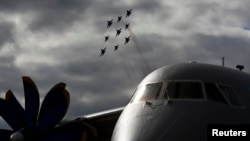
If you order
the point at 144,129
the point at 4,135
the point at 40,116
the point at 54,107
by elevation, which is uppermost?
the point at 144,129

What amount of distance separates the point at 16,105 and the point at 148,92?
371 inches

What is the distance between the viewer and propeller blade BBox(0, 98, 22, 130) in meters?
19.2

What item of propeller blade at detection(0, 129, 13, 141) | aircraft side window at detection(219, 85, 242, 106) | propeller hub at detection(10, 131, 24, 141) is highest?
aircraft side window at detection(219, 85, 242, 106)

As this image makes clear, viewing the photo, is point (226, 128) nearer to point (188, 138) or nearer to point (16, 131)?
point (188, 138)

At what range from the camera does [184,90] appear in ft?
36.3

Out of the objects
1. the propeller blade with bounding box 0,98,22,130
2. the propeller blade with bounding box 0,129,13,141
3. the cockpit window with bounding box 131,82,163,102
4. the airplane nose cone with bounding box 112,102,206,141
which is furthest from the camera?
the propeller blade with bounding box 0,98,22,130

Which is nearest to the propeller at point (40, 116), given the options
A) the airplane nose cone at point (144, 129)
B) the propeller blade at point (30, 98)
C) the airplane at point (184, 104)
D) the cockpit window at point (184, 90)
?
the propeller blade at point (30, 98)

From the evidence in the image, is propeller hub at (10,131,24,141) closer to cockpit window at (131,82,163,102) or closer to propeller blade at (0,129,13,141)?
propeller blade at (0,129,13,141)

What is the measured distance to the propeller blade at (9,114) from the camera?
1917cm

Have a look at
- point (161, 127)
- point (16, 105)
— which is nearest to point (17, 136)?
point (16, 105)

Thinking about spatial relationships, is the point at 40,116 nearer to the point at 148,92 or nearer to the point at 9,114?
the point at 9,114

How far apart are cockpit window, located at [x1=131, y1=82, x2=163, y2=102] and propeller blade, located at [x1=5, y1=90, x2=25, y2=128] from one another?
8.48m

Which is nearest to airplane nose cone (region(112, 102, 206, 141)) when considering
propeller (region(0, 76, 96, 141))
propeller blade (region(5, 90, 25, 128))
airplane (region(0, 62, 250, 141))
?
airplane (region(0, 62, 250, 141))

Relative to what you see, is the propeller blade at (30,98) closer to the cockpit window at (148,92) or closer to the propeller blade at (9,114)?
the propeller blade at (9,114)
